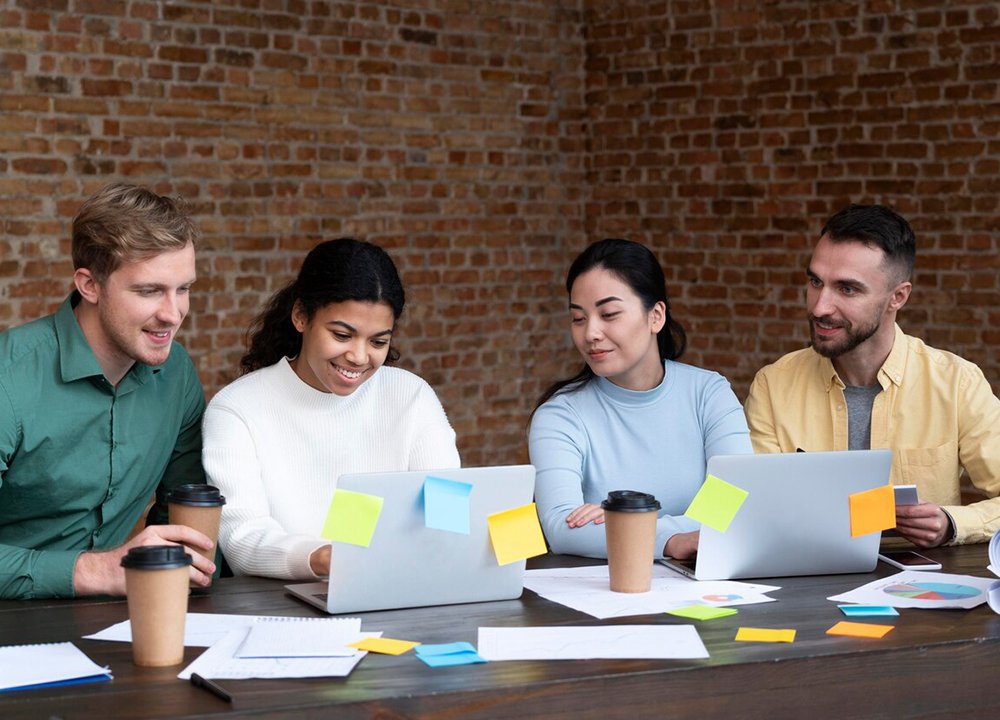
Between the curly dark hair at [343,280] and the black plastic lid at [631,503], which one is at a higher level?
the curly dark hair at [343,280]

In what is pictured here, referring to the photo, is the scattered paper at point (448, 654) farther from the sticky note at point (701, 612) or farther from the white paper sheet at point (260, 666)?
the sticky note at point (701, 612)

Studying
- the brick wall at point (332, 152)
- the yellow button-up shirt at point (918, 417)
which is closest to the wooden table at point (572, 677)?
the yellow button-up shirt at point (918, 417)

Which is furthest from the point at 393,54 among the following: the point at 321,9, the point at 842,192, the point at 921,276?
the point at 921,276

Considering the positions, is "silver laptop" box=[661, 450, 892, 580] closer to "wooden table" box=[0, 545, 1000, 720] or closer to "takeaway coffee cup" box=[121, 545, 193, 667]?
"wooden table" box=[0, 545, 1000, 720]

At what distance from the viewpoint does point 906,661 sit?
1961 millimetres

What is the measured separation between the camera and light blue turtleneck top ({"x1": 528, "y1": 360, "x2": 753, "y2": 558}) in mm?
2904

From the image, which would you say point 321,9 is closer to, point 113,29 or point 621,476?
point 113,29

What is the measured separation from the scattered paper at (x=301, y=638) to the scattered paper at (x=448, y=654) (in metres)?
0.11

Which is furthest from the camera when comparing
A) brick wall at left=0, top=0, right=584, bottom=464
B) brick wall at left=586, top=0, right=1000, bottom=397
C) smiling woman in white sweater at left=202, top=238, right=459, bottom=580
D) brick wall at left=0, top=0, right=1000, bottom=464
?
brick wall at left=586, top=0, right=1000, bottom=397

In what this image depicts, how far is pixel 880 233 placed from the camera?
3.14 meters

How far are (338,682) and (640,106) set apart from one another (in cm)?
478

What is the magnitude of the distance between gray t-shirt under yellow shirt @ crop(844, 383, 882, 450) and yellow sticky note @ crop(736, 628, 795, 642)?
125 cm

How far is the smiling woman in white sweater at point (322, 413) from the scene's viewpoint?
8.50 ft

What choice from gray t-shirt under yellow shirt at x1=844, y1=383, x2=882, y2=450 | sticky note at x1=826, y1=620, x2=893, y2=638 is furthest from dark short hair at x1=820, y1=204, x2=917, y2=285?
Result: sticky note at x1=826, y1=620, x2=893, y2=638
